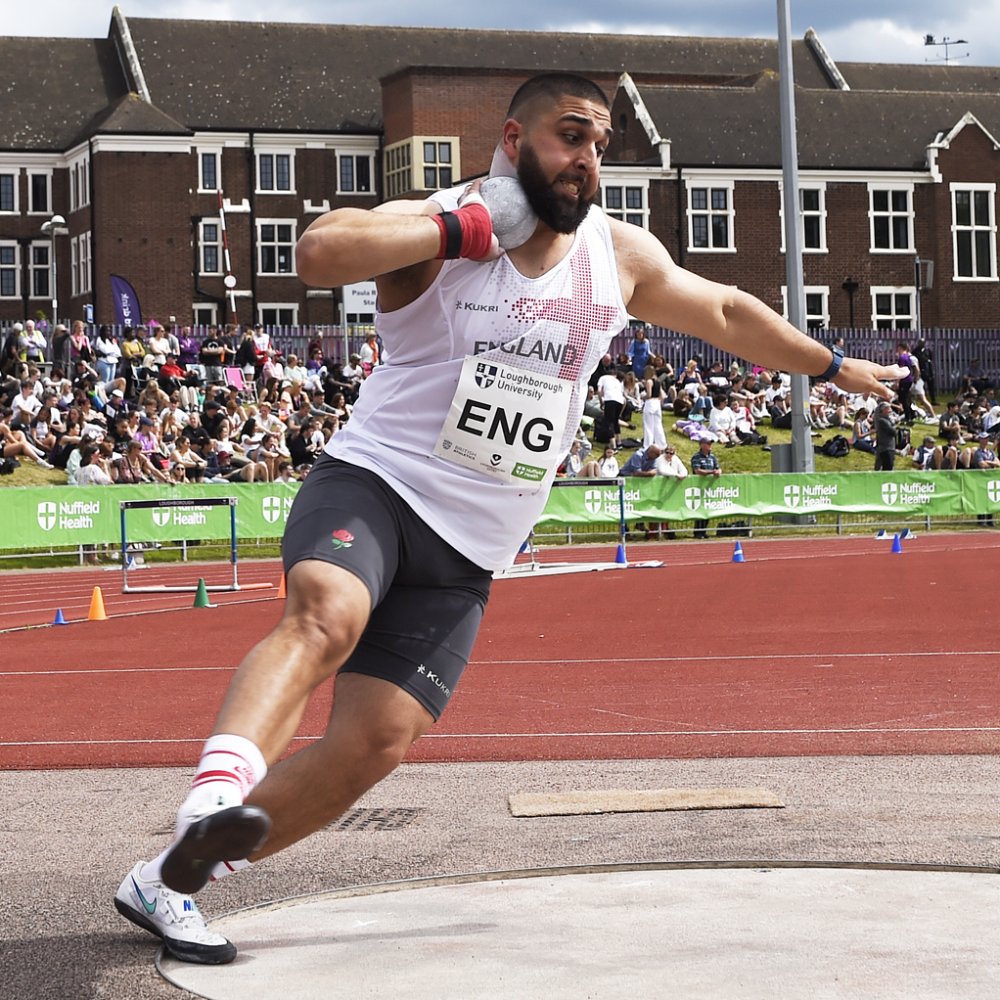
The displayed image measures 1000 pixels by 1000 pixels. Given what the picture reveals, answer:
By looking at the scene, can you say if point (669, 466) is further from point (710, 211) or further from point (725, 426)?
point (710, 211)

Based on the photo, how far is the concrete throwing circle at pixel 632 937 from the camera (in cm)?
462

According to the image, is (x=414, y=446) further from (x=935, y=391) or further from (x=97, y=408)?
(x=935, y=391)

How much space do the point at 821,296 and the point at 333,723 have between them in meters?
64.8

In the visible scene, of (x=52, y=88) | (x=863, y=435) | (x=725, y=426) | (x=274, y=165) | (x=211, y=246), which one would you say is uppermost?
(x=52, y=88)

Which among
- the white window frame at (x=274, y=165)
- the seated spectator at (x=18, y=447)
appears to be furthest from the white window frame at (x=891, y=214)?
the seated spectator at (x=18, y=447)

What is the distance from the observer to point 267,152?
7181 centimetres

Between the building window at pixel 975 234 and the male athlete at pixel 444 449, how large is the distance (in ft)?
220

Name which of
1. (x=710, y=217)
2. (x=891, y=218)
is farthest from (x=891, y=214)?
(x=710, y=217)

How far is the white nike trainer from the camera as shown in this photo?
500 cm

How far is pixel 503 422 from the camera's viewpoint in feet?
16.1

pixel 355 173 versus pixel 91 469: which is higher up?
pixel 355 173

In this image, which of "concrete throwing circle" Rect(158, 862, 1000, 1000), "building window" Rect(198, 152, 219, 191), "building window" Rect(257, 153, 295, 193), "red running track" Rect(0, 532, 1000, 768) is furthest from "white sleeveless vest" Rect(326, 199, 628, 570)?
"building window" Rect(257, 153, 295, 193)

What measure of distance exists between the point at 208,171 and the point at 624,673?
60.9 m

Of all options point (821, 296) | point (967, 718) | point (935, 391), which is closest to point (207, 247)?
point (821, 296)
